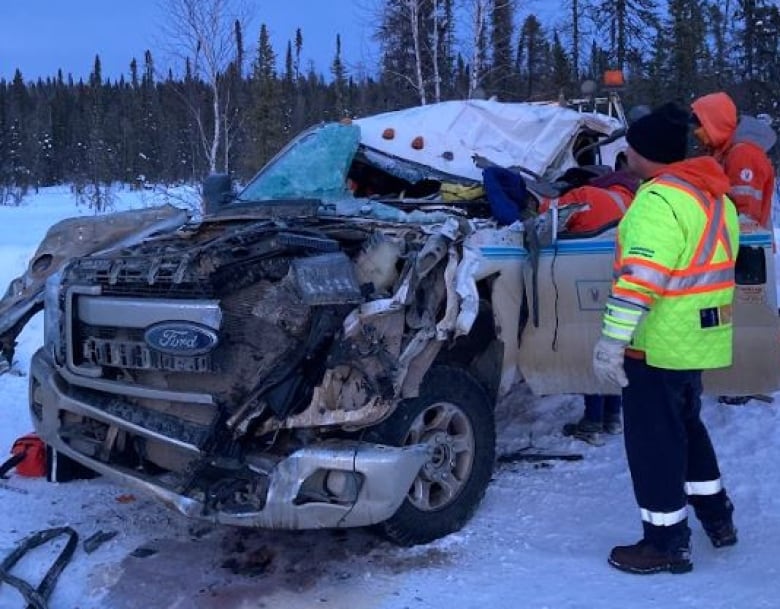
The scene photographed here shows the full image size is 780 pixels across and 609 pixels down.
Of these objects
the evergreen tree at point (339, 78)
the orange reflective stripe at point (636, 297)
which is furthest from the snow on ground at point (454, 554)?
the evergreen tree at point (339, 78)

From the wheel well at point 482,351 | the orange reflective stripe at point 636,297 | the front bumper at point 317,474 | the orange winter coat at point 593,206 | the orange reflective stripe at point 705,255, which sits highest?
the orange winter coat at point 593,206

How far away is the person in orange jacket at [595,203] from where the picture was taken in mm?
4969

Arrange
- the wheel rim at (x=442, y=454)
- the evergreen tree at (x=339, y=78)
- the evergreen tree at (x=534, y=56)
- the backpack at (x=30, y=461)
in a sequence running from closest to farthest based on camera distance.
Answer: the wheel rim at (x=442, y=454) → the backpack at (x=30, y=461) → the evergreen tree at (x=534, y=56) → the evergreen tree at (x=339, y=78)

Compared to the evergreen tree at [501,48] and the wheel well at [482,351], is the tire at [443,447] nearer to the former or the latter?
the wheel well at [482,351]

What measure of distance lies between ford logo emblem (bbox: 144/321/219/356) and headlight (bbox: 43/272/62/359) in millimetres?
720

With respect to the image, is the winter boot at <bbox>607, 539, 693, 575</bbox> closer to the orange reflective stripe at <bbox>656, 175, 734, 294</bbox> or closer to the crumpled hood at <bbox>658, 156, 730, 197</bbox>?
the orange reflective stripe at <bbox>656, 175, 734, 294</bbox>

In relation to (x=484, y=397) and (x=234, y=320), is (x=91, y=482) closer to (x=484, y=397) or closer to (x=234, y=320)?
(x=234, y=320)

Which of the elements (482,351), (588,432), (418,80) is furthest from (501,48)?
(482,351)

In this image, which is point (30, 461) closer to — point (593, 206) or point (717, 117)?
point (593, 206)

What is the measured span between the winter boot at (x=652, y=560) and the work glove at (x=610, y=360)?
2.46 feet

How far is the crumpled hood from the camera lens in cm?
370

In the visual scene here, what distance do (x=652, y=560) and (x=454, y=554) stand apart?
2.77ft

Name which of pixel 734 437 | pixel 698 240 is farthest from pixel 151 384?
pixel 734 437

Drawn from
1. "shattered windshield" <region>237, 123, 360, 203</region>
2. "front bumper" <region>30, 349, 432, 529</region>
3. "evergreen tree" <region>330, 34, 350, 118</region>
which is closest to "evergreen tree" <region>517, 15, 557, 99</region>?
"evergreen tree" <region>330, 34, 350, 118</region>
